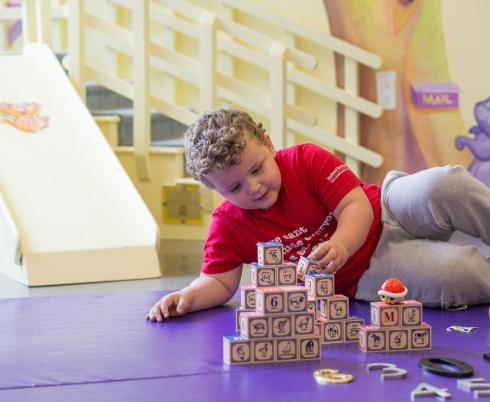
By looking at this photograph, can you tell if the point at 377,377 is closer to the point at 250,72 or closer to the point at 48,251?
the point at 48,251

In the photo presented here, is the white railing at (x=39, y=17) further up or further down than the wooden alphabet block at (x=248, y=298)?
further up

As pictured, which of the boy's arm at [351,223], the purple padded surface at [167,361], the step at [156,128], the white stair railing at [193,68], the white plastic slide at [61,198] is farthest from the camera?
the step at [156,128]

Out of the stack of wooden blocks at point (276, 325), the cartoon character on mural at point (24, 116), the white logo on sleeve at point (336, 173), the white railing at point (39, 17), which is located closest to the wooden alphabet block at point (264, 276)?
the stack of wooden blocks at point (276, 325)

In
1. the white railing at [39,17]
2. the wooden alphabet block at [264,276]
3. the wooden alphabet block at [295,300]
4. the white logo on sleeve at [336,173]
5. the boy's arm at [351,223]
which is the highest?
the white railing at [39,17]

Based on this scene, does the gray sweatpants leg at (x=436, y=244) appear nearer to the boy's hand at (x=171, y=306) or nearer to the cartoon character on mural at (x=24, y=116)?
the boy's hand at (x=171, y=306)

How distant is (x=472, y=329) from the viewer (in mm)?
1381

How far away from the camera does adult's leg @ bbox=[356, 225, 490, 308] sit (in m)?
1.55

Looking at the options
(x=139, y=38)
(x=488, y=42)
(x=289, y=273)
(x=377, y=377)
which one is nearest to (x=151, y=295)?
(x=289, y=273)

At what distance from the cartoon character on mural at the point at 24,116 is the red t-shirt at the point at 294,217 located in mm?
1496

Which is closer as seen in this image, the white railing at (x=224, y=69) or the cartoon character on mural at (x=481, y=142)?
the white railing at (x=224, y=69)

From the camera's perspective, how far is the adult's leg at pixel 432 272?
1.55 meters

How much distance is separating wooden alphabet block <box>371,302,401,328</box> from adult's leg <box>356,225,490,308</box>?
1.03ft

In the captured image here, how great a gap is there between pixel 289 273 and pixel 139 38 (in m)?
2.10

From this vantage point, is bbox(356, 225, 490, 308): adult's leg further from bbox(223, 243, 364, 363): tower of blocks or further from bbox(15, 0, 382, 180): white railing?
bbox(15, 0, 382, 180): white railing
